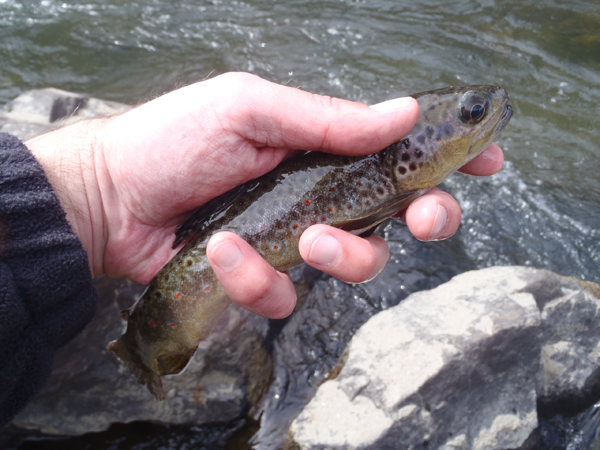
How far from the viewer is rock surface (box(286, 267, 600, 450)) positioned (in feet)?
10.6

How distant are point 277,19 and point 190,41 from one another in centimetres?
184

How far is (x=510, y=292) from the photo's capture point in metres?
3.80

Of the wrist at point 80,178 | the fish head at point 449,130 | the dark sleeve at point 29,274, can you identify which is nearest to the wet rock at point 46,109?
the wrist at point 80,178

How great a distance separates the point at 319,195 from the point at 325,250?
35 cm

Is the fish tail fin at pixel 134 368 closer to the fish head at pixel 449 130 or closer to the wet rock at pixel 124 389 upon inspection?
the wet rock at pixel 124 389

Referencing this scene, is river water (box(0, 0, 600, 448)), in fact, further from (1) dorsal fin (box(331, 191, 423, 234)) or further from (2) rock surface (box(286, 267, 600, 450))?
(1) dorsal fin (box(331, 191, 423, 234))

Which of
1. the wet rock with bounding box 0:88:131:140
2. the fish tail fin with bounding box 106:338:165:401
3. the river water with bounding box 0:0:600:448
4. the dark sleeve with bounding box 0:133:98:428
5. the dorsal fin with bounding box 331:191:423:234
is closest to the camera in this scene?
the dark sleeve with bounding box 0:133:98:428

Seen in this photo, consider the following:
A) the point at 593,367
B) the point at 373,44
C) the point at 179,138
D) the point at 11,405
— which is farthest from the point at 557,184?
the point at 11,405

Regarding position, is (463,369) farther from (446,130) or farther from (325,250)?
(446,130)

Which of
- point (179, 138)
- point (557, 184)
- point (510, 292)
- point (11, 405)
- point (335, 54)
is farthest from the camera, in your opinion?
point (335, 54)

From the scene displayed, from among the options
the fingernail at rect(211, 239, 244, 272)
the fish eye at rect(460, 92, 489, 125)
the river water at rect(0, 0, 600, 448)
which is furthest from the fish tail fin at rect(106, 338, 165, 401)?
the river water at rect(0, 0, 600, 448)

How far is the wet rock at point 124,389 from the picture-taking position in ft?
11.7

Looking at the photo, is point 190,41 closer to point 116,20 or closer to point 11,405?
point 116,20

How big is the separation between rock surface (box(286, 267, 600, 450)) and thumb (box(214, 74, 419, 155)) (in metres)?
1.69
